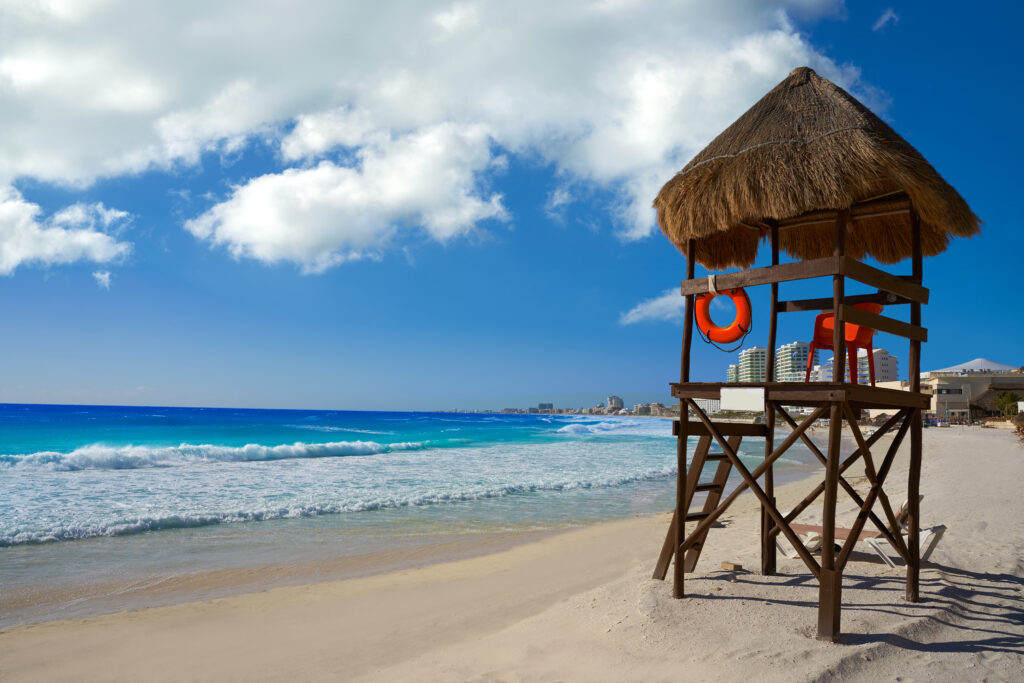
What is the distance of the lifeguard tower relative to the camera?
4.60m

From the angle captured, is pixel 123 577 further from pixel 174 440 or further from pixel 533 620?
pixel 174 440

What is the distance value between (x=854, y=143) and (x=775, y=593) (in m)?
3.73

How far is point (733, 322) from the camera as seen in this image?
5297mm

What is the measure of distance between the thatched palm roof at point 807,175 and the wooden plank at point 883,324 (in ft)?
2.67

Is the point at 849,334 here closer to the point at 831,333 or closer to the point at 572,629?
the point at 831,333

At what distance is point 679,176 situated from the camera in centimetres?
562

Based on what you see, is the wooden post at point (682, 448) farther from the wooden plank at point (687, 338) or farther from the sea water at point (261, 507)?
the sea water at point (261, 507)

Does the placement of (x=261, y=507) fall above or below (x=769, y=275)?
below

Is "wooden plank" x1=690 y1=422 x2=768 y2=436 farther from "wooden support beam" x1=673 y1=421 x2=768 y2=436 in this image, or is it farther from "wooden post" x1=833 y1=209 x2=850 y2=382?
"wooden post" x1=833 y1=209 x2=850 y2=382

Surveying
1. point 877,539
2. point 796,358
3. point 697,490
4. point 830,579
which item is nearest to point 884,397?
point 830,579

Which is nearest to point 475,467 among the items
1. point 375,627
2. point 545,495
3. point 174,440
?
point 545,495

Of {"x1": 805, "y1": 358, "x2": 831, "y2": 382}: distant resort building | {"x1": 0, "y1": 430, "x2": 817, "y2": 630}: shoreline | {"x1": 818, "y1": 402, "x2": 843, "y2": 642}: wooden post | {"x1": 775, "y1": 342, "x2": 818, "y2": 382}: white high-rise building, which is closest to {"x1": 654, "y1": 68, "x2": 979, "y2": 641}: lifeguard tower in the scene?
{"x1": 818, "y1": 402, "x2": 843, "y2": 642}: wooden post

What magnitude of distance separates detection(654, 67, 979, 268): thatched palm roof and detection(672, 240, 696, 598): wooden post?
577 mm

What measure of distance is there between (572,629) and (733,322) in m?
2.81
